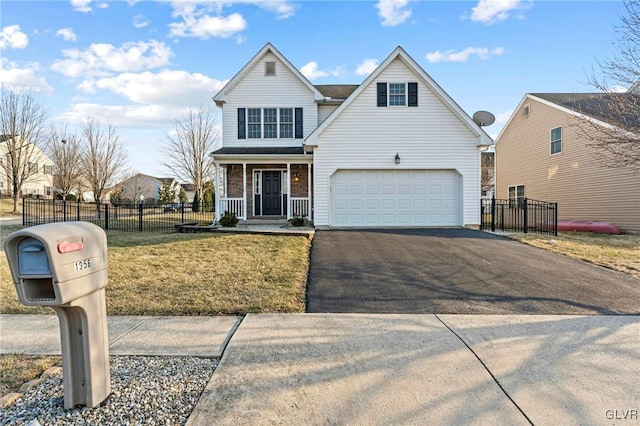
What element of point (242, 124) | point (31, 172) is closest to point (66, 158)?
point (31, 172)

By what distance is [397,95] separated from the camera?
15312mm

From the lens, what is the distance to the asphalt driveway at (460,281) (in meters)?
5.51

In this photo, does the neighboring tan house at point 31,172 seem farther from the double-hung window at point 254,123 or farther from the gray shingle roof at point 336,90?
the gray shingle roof at point 336,90

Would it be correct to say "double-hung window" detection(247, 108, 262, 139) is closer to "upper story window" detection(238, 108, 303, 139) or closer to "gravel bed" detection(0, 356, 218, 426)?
"upper story window" detection(238, 108, 303, 139)

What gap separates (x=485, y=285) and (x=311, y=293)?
3.08 meters

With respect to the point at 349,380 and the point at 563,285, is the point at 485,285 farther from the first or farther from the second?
the point at 349,380

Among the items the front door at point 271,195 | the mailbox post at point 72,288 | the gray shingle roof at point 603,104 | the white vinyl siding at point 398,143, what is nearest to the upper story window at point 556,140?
the gray shingle roof at point 603,104

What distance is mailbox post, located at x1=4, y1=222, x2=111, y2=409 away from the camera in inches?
97.1

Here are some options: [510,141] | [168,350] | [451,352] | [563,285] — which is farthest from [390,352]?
[510,141]

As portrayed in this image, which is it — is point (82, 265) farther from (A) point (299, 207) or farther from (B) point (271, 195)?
(B) point (271, 195)

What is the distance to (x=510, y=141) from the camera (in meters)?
23.4

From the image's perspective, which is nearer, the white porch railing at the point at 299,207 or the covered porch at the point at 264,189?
the white porch railing at the point at 299,207

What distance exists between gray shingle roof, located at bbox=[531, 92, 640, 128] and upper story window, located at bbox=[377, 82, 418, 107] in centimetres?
641

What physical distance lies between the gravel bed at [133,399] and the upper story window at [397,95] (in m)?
13.6
